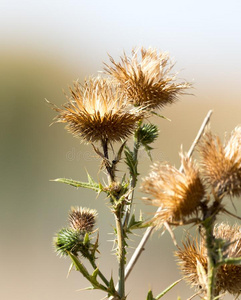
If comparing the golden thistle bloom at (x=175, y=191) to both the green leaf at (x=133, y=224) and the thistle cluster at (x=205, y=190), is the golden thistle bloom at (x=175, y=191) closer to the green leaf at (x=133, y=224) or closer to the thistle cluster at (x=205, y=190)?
the thistle cluster at (x=205, y=190)

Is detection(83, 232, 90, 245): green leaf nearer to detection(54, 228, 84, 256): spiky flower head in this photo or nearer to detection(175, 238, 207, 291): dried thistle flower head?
detection(54, 228, 84, 256): spiky flower head

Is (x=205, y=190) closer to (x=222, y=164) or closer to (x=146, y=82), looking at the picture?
(x=222, y=164)

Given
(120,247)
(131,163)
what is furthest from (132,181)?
(120,247)

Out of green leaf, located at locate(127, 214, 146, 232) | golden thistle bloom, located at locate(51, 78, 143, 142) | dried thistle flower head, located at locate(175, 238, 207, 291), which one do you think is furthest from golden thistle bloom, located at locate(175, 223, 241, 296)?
golden thistle bloom, located at locate(51, 78, 143, 142)

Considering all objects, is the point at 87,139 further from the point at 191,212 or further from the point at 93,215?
the point at 191,212

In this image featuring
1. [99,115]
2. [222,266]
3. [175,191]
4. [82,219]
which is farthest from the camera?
[82,219]

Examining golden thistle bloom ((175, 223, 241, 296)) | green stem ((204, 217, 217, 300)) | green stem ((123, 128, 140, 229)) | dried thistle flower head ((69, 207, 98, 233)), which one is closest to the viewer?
green stem ((204, 217, 217, 300))
